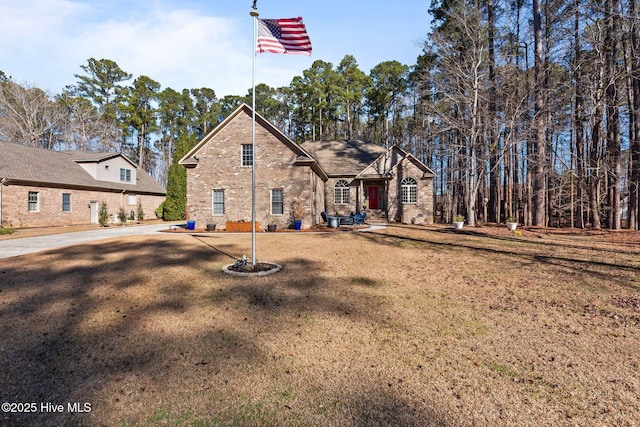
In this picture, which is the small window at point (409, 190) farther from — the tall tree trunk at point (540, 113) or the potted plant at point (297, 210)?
the potted plant at point (297, 210)

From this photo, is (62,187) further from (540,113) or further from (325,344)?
(540,113)

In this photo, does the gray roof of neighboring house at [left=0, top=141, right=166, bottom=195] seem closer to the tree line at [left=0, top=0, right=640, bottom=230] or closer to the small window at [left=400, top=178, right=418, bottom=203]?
the tree line at [left=0, top=0, right=640, bottom=230]

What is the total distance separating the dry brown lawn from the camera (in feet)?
9.07

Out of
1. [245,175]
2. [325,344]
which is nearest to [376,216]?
[245,175]

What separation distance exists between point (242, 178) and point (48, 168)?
60.2ft

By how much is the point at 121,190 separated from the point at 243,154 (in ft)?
58.2

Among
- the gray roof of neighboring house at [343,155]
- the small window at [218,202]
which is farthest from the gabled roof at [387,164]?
the small window at [218,202]

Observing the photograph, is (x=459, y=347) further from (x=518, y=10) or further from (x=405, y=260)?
(x=518, y=10)

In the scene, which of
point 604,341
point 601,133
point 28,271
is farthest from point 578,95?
point 28,271

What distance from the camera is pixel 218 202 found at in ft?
61.1

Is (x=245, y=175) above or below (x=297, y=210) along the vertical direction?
above

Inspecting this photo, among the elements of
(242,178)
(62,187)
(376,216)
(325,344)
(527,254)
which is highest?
(242,178)

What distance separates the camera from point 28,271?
7.57 m

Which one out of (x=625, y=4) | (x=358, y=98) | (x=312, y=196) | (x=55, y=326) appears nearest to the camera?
(x=55, y=326)
